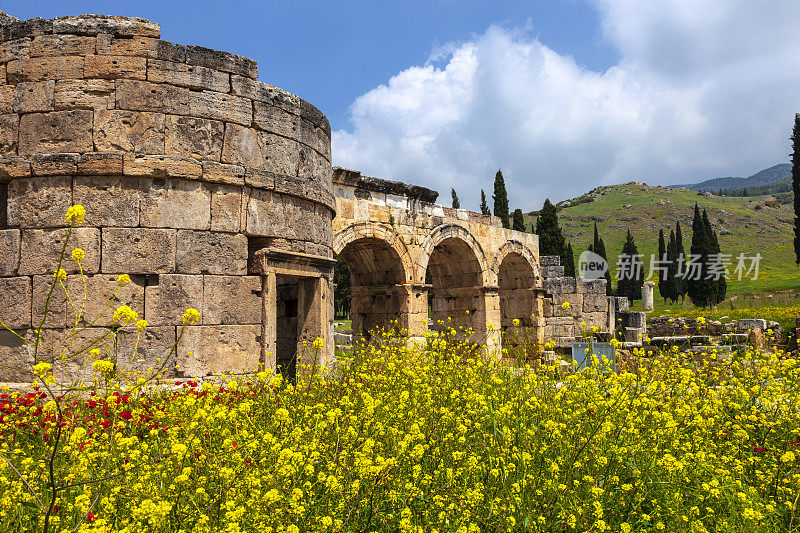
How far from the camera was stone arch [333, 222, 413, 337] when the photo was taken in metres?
11.0

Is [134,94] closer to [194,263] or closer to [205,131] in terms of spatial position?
[205,131]

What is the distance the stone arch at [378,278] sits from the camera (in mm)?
11016

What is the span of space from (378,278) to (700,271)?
26.9 m

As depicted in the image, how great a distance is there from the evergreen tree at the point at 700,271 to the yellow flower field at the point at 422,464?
25916 millimetres

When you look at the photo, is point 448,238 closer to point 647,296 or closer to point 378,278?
point 378,278

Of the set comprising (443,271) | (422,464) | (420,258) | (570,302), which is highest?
(420,258)

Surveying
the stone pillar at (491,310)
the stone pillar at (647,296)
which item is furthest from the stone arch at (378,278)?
the stone pillar at (647,296)

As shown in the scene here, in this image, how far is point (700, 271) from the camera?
31531 mm

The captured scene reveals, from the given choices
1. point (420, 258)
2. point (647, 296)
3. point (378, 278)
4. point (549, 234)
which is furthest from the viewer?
point (647, 296)

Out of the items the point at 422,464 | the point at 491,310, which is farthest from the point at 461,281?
the point at 422,464

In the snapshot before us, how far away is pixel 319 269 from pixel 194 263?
1.71 m

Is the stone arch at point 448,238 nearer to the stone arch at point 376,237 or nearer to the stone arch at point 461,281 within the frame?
the stone arch at point 461,281

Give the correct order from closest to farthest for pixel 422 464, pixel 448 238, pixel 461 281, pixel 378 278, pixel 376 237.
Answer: pixel 422 464 < pixel 376 237 < pixel 378 278 < pixel 448 238 < pixel 461 281

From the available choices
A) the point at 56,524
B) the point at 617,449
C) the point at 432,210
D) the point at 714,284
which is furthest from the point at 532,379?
the point at 714,284
